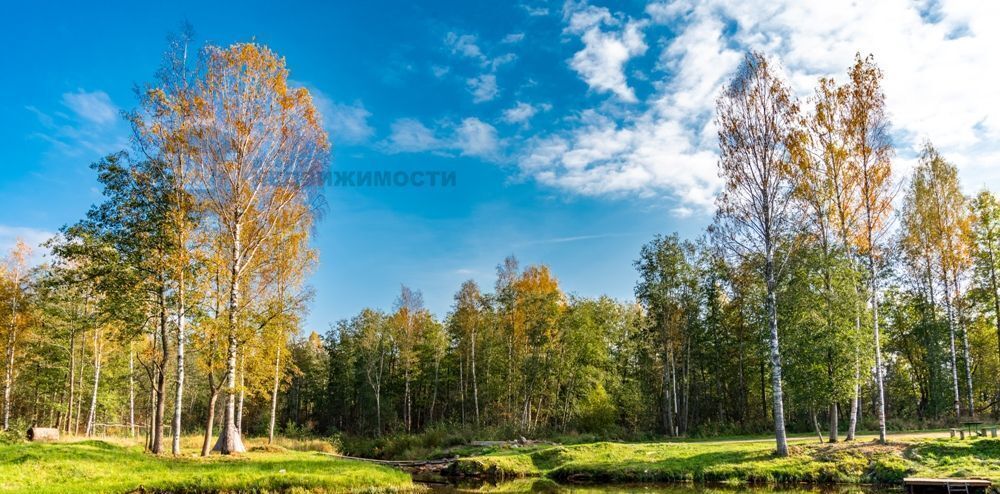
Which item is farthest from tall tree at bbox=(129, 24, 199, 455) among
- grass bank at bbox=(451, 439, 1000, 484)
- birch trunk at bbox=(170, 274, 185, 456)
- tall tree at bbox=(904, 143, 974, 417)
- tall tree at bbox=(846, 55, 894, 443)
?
tall tree at bbox=(904, 143, 974, 417)

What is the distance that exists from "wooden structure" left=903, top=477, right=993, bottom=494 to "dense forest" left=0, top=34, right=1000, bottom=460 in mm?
4686

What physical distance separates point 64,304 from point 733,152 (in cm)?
4191

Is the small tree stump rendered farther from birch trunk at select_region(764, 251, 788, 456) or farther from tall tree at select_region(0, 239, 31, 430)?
birch trunk at select_region(764, 251, 788, 456)

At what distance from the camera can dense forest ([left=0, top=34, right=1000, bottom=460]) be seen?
2114 centimetres

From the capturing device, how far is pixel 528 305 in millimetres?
43344

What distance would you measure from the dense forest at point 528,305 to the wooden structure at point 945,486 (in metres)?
4.69

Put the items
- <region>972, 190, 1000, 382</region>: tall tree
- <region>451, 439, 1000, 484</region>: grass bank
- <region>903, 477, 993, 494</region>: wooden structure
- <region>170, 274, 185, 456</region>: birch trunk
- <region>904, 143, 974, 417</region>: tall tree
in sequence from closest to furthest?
<region>903, 477, 993, 494</region>: wooden structure
<region>451, 439, 1000, 484</region>: grass bank
<region>170, 274, 185, 456</region>: birch trunk
<region>972, 190, 1000, 382</region>: tall tree
<region>904, 143, 974, 417</region>: tall tree

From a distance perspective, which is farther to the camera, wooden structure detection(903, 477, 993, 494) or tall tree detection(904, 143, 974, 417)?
tall tree detection(904, 143, 974, 417)

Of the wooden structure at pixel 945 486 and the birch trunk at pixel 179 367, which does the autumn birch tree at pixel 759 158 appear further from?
the birch trunk at pixel 179 367

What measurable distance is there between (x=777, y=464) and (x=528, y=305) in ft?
79.5

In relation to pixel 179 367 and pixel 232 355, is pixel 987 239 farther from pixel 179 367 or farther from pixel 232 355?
pixel 179 367

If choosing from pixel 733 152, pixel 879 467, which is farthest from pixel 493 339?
pixel 879 467

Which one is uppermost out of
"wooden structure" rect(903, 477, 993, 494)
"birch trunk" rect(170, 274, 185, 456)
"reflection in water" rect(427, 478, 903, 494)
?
"birch trunk" rect(170, 274, 185, 456)

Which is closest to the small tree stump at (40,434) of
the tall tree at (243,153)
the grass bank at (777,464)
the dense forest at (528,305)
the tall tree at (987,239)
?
the dense forest at (528,305)
